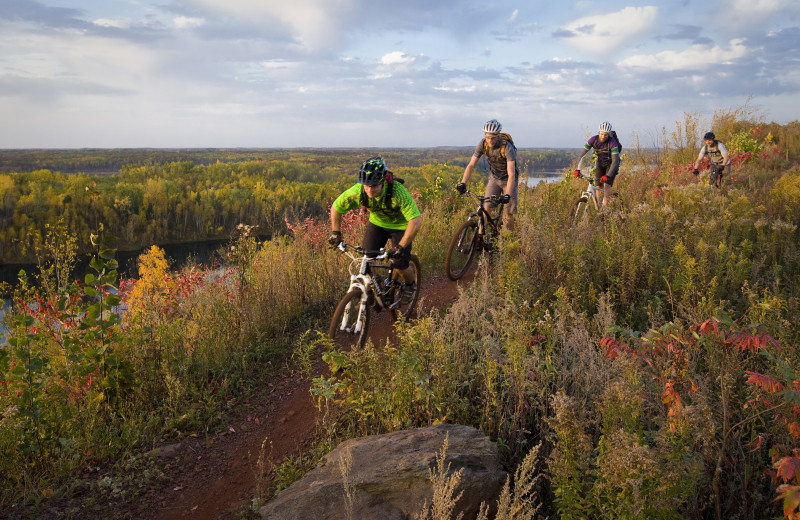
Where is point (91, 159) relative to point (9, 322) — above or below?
above

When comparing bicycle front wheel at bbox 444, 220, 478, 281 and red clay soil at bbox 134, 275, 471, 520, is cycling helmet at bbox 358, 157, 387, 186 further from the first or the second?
bicycle front wheel at bbox 444, 220, 478, 281

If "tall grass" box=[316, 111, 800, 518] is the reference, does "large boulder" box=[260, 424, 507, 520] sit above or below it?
below

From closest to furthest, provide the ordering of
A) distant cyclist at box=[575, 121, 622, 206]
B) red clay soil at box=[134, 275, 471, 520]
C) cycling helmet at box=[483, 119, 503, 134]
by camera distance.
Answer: red clay soil at box=[134, 275, 471, 520] → cycling helmet at box=[483, 119, 503, 134] → distant cyclist at box=[575, 121, 622, 206]

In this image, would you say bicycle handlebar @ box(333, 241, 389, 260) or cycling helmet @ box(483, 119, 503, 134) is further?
cycling helmet @ box(483, 119, 503, 134)

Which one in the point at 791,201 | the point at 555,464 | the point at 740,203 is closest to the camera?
the point at 555,464

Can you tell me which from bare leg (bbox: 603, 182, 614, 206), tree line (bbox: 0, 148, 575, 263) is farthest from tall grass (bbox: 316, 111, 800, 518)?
tree line (bbox: 0, 148, 575, 263)

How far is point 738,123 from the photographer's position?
66.9 ft

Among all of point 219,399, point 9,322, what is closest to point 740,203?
point 219,399

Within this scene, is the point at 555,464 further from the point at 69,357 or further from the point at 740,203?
the point at 740,203

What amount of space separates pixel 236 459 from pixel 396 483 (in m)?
2.04

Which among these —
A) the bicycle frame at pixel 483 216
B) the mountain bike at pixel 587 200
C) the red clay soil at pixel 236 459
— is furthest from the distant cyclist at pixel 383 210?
the mountain bike at pixel 587 200

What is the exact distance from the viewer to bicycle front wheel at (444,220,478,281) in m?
7.45

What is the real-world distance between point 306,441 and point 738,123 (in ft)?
76.4

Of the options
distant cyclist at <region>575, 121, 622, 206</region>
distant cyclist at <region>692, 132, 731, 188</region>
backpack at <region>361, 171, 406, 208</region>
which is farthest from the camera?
distant cyclist at <region>692, 132, 731, 188</region>
